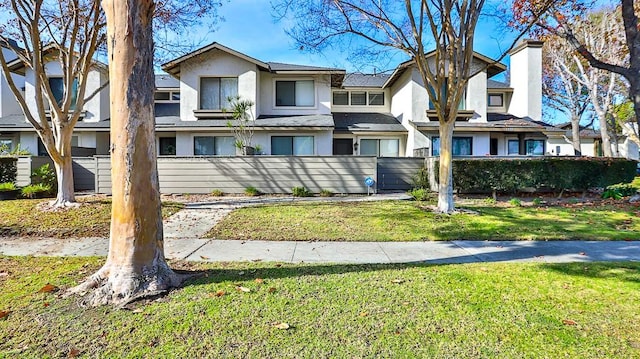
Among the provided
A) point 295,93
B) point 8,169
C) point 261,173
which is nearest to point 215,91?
point 295,93

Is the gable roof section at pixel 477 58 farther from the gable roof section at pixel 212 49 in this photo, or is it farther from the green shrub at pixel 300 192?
the green shrub at pixel 300 192

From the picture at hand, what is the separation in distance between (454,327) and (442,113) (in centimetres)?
760

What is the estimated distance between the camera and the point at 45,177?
12586 mm

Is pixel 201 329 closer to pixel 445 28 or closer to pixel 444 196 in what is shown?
pixel 444 196

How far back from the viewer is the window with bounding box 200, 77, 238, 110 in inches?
714

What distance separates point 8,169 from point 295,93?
41.6 ft

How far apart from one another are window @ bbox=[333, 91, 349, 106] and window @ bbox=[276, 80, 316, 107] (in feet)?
14.0

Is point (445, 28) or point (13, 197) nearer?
point (445, 28)

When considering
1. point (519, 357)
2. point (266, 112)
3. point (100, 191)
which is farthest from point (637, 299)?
point (266, 112)

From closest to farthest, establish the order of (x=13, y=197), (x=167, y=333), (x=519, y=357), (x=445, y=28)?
(x=519, y=357) < (x=167, y=333) < (x=445, y=28) < (x=13, y=197)

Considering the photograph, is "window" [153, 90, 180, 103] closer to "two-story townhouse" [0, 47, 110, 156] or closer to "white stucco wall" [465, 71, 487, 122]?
"two-story townhouse" [0, 47, 110, 156]

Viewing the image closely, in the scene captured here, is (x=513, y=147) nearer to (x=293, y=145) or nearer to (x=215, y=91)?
(x=293, y=145)

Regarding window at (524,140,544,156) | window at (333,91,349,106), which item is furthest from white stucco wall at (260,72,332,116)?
window at (524,140,544,156)

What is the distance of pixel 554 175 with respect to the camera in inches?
510
